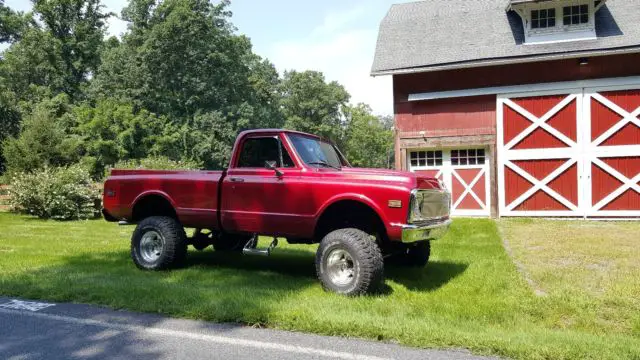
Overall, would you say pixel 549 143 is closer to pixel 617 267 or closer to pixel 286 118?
pixel 617 267

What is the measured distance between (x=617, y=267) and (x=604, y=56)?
34.0 ft

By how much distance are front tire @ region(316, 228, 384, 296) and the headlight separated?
0.65 meters

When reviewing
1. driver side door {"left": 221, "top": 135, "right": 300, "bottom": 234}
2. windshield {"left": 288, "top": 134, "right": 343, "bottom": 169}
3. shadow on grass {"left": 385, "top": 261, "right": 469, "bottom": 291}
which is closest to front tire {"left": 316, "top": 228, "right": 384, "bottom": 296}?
driver side door {"left": 221, "top": 135, "right": 300, "bottom": 234}

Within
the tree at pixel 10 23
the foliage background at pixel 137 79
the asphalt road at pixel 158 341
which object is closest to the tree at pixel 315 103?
the foliage background at pixel 137 79

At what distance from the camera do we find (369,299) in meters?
6.18

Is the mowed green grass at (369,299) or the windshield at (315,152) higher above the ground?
the windshield at (315,152)

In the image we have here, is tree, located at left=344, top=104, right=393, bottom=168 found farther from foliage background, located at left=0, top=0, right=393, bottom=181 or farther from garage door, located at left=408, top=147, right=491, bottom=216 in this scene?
garage door, located at left=408, top=147, right=491, bottom=216

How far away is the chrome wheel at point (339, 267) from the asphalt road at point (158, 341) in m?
1.59

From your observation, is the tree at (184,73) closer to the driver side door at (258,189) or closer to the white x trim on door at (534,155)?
the white x trim on door at (534,155)

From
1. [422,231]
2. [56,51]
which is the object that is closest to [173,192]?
[422,231]

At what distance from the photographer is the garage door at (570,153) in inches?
631

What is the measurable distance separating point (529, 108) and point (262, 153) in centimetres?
1223

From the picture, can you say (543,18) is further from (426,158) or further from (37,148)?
(37,148)

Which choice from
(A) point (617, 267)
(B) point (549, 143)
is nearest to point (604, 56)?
(B) point (549, 143)
